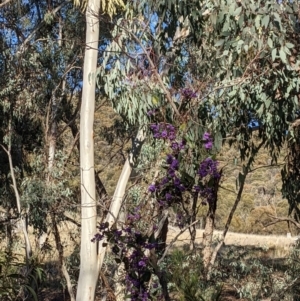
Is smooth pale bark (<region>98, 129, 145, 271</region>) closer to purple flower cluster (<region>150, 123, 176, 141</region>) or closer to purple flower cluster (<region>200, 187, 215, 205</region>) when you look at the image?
purple flower cluster (<region>150, 123, 176, 141</region>)

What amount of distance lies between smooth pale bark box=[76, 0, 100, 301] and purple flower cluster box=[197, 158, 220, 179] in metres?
1.40

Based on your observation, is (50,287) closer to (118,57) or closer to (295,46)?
(118,57)

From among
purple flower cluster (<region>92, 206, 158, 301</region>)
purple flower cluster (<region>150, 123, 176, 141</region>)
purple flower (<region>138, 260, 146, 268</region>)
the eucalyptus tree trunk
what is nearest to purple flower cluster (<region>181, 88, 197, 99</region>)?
purple flower cluster (<region>150, 123, 176, 141</region>)

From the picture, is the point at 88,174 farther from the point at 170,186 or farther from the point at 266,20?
the point at 266,20

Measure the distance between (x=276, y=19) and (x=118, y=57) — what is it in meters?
1.73

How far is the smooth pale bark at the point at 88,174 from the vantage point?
Result: 13.0 feet

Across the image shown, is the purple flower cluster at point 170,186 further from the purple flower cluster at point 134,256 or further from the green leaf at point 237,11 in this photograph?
the green leaf at point 237,11

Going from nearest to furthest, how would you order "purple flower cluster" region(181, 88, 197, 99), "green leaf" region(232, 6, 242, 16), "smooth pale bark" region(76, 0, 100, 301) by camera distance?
"green leaf" region(232, 6, 242, 16) < "purple flower cluster" region(181, 88, 197, 99) < "smooth pale bark" region(76, 0, 100, 301)

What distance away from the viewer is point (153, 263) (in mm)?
2818

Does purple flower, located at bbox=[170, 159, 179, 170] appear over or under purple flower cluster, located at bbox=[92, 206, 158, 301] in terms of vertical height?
over

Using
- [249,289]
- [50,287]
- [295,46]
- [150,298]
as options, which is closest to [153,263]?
[150,298]

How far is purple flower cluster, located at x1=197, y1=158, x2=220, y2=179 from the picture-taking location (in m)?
2.75

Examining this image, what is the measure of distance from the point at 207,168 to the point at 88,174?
1.59 m

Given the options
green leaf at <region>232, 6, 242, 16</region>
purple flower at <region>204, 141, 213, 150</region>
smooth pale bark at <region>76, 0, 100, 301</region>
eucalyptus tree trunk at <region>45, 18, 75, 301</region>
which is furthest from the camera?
eucalyptus tree trunk at <region>45, 18, 75, 301</region>
